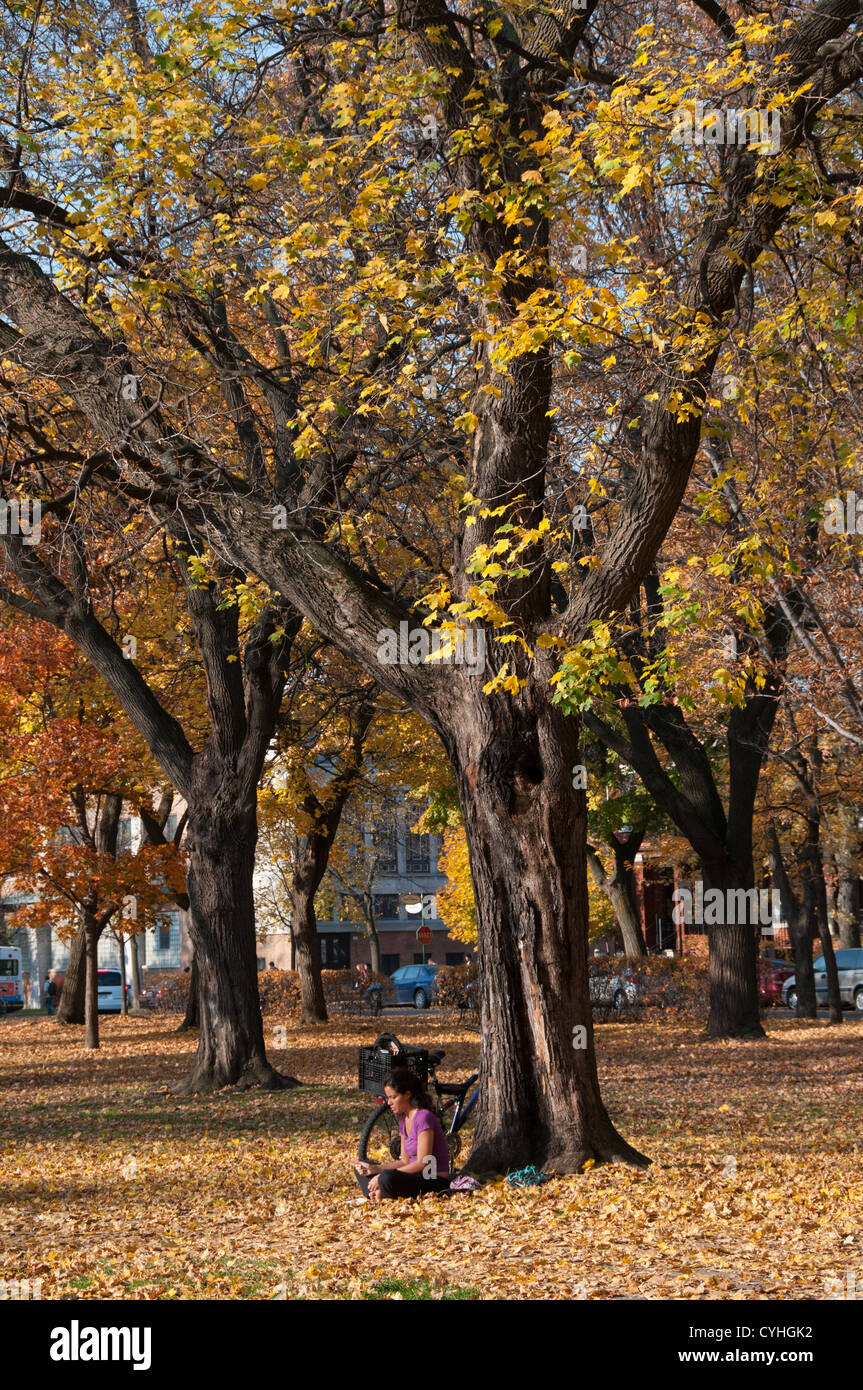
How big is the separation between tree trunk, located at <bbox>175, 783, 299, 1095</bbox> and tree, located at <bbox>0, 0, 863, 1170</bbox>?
4.96 meters

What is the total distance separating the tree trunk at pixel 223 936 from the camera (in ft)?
52.2

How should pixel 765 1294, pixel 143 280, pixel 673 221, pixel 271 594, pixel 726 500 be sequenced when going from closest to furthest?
pixel 765 1294 < pixel 143 280 < pixel 271 594 < pixel 726 500 < pixel 673 221

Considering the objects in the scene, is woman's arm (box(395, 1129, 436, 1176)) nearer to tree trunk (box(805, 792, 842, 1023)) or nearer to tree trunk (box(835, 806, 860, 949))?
tree trunk (box(805, 792, 842, 1023))

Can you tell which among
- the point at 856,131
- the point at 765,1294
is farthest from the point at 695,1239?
the point at 856,131

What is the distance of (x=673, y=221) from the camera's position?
15.2 meters

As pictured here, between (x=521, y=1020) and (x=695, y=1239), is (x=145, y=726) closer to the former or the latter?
(x=521, y=1020)

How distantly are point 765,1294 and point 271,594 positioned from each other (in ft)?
28.3

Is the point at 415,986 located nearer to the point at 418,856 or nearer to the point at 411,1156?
the point at 418,856

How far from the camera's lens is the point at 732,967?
2109 centimetres

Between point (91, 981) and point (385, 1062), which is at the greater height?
point (385, 1062)

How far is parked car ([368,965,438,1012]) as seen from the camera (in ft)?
140

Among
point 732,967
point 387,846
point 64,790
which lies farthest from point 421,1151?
point 387,846

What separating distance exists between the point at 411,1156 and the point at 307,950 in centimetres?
2032

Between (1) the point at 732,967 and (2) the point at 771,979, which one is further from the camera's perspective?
(2) the point at 771,979
